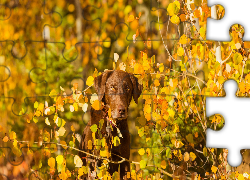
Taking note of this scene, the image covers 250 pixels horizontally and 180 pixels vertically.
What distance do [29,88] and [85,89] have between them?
42 centimetres

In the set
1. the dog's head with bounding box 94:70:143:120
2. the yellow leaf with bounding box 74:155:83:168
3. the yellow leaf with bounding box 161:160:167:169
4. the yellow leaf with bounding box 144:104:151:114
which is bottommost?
the yellow leaf with bounding box 161:160:167:169

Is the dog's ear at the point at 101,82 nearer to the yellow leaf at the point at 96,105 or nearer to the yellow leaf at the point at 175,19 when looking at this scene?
the yellow leaf at the point at 96,105

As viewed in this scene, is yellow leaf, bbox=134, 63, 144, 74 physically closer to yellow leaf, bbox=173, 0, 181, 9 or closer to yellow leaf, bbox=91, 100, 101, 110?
yellow leaf, bbox=91, 100, 101, 110

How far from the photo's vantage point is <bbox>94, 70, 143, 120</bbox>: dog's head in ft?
6.90

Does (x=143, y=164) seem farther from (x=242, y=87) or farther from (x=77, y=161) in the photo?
(x=242, y=87)

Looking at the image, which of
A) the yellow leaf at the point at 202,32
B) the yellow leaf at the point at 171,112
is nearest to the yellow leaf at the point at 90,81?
the yellow leaf at the point at 171,112

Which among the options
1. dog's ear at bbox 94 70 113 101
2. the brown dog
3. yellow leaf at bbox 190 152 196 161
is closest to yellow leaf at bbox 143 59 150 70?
the brown dog

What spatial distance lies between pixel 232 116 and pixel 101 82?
1.06 meters

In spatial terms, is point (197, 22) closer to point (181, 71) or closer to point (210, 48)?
point (210, 48)

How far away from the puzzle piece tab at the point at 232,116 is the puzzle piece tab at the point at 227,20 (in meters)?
0.39

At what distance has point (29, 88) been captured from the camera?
2039 mm

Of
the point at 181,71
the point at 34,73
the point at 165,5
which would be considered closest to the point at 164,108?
the point at 181,71

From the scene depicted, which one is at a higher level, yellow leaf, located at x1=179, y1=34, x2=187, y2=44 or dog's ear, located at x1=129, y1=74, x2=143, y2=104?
yellow leaf, located at x1=179, y1=34, x2=187, y2=44

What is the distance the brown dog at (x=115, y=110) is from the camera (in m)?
2.11
